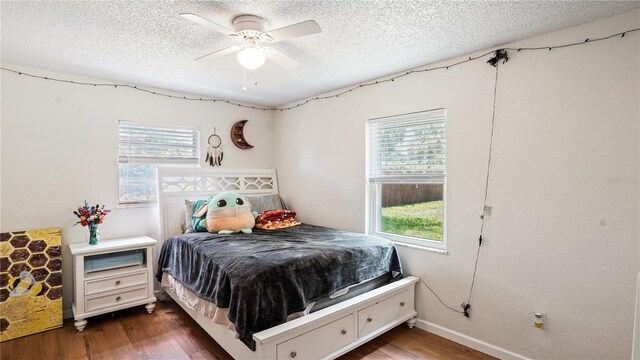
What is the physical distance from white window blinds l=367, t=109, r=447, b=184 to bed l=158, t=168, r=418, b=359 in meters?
0.69

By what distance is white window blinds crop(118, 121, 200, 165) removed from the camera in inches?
135

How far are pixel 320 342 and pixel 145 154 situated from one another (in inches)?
107

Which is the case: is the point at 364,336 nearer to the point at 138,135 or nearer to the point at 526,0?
the point at 526,0

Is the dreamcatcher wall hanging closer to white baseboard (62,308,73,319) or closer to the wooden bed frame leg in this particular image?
white baseboard (62,308,73,319)

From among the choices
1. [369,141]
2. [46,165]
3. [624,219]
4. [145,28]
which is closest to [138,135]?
[46,165]

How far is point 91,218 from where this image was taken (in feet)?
9.76

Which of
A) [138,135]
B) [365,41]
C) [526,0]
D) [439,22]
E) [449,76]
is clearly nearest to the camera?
[526,0]

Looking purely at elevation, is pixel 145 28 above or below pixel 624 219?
above

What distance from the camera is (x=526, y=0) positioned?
182cm

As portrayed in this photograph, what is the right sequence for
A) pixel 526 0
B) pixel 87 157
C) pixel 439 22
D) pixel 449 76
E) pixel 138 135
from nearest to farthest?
pixel 526 0, pixel 439 22, pixel 449 76, pixel 87 157, pixel 138 135

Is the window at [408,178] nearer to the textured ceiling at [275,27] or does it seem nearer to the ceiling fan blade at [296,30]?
the textured ceiling at [275,27]

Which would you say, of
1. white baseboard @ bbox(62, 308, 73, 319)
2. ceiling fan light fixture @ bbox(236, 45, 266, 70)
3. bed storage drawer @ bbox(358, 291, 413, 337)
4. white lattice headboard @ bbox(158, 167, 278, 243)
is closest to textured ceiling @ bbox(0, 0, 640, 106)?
ceiling fan light fixture @ bbox(236, 45, 266, 70)

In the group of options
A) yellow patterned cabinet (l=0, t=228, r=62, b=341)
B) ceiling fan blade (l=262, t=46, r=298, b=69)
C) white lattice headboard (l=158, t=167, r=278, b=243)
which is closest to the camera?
ceiling fan blade (l=262, t=46, r=298, b=69)

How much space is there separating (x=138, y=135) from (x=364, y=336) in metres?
3.05
